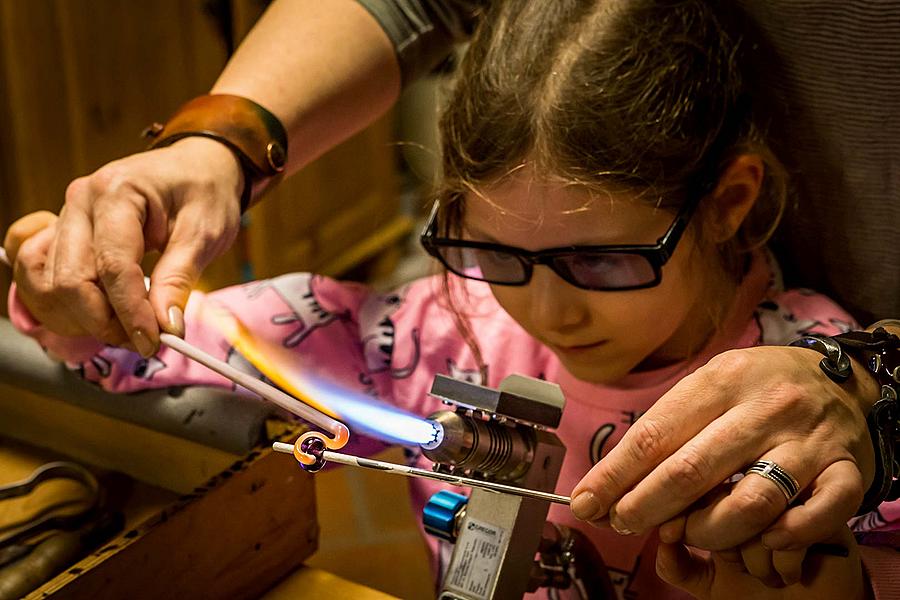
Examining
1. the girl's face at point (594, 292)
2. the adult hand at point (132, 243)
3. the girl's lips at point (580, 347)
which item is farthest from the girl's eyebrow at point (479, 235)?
the adult hand at point (132, 243)

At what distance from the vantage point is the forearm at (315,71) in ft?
3.82

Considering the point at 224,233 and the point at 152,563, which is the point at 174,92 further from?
the point at 152,563

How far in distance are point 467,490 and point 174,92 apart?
4.92 ft

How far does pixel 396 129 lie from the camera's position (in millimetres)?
2994

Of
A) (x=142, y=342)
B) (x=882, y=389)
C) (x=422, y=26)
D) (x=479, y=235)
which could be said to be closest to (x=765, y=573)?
(x=882, y=389)

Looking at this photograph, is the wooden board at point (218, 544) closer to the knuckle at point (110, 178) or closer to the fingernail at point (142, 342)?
the fingernail at point (142, 342)

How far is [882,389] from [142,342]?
594 millimetres

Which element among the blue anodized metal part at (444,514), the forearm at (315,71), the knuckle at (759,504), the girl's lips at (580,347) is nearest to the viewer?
the knuckle at (759,504)

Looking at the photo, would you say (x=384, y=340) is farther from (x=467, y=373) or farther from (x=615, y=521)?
(x=615, y=521)

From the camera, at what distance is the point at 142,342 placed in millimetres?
938

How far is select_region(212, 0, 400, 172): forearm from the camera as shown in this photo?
1165mm

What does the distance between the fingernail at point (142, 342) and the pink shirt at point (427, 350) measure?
0.54ft

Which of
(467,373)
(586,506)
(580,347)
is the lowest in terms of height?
(467,373)

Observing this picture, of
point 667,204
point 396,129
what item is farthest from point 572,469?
point 396,129
